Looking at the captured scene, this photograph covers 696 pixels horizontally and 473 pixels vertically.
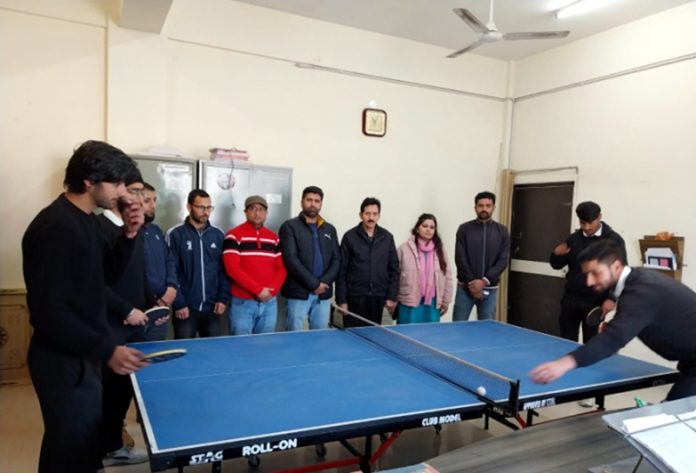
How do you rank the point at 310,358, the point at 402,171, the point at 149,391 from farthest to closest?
1. the point at 402,171
2. the point at 310,358
3. the point at 149,391

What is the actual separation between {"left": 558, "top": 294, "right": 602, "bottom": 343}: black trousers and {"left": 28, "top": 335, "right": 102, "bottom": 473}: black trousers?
3.96 meters

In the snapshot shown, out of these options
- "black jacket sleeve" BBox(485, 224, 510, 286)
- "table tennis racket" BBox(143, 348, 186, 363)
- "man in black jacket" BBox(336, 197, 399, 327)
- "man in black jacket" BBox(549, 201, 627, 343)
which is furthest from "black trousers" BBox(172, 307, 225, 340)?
"man in black jacket" BBox(549, 201, 627, 343)

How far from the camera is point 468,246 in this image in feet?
16.5

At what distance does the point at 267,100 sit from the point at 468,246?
9.03 feet

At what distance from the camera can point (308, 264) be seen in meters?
4.42

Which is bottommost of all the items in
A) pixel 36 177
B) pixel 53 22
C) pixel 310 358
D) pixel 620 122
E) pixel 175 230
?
pixel 310 358

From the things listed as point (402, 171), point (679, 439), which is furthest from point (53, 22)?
point (679, 439)

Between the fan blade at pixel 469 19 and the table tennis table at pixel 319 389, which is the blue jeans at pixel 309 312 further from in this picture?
the fan blade at pixel 469 19

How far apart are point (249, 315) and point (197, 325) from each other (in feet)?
1.51

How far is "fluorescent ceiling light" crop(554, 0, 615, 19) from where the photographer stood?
499cm

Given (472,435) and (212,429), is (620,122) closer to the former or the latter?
(472,435)

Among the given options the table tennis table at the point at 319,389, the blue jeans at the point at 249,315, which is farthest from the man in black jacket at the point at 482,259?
the blue jeans at the point at 249,315

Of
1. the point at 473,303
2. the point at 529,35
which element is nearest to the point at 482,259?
the point at 473,303

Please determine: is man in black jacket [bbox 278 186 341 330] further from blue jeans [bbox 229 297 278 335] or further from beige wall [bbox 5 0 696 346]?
beige wall [bbox 5 0 696 346]
